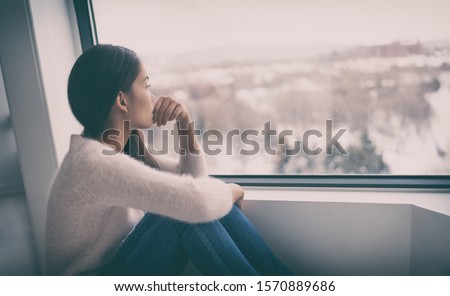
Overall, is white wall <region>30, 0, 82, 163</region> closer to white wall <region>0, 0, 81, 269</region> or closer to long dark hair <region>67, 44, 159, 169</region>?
white wall <region>0, 0, 81, 269</region>

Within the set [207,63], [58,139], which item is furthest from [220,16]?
[58,139]

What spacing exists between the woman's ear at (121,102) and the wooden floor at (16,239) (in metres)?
0.64

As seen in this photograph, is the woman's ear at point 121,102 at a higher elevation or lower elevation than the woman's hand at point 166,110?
higher

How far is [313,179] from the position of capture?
44.1 inches

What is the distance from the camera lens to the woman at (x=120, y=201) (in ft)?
2.24

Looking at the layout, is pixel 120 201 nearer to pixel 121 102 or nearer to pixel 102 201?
pixel 102 201

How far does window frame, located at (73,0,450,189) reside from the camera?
1.04 metres

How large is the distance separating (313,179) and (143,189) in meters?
0.65

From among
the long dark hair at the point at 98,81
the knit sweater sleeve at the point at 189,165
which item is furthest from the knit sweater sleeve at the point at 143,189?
the knit sweater sleeve at the point at 189,165

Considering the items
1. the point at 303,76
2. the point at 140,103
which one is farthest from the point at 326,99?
the point at 140,103

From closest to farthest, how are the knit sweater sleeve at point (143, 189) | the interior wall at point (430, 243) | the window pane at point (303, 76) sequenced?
1. the knit sweater sleeve at point (143, 189)
2. the interior wall at point (430, 243)
3. the window pane at point (303, 76)

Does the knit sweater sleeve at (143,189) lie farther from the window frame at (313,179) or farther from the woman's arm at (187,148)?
the window frame at (313,179)

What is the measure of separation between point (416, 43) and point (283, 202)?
64 centimetres
